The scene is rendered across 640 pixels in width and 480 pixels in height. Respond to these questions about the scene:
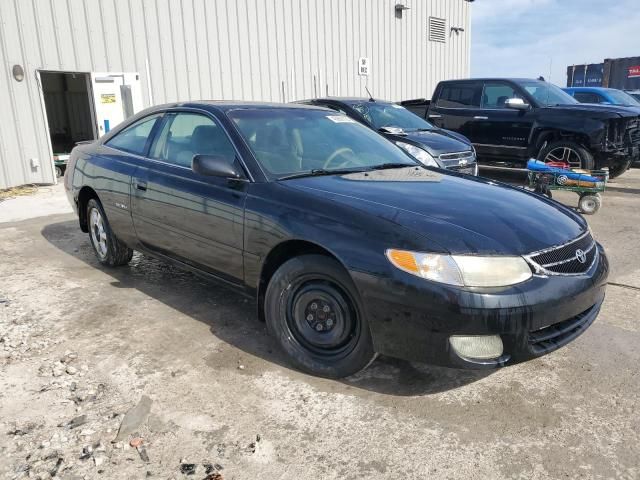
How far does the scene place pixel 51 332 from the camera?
11.7 feet

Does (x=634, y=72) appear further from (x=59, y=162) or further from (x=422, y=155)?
(x=59, y=162)

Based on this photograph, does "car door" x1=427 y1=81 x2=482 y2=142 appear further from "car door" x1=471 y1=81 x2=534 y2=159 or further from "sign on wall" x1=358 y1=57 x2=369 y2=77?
"sign on wall" x1=358 y1=57 x2=369 y2=77

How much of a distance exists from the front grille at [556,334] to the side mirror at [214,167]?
1.93 m

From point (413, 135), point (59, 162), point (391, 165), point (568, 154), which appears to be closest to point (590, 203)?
point (568, 154)

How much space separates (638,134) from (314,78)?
785 centimetres

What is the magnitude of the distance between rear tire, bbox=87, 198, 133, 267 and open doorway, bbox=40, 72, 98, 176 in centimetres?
1033

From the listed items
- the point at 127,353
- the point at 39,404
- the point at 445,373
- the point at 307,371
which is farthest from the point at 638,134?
the point at 39,404

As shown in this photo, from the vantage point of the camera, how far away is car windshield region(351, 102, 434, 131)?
26.7 ft

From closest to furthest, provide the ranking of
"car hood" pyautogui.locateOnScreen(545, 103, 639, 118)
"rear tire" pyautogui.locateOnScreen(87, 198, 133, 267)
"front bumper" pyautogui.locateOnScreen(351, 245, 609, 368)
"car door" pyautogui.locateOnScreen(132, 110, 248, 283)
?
"front bumper" pyautogui.locateOnScreen(351, 245, 609, 368) → "car door" pyautogui.locateOnScreen(132, 110, 248, 283) → "rear tire" pyautogui.locateOnScreen(87, 198, 133, 267) → "car hood" pyautogui.locateOnScreen(545, 103, 639, 118)

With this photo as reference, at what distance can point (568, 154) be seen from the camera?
8.50 meters

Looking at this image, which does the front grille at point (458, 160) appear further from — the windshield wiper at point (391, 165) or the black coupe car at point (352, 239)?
the windshield wiper at point (391, 165)

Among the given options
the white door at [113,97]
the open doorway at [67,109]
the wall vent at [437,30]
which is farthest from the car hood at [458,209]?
the wall vent at [437,30]

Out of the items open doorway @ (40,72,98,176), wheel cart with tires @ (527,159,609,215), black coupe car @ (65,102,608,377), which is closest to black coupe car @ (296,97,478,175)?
wheel cart with tires @ (527,159,609,215)

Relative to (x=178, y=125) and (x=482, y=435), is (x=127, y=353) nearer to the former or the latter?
(x=178, y=125)
